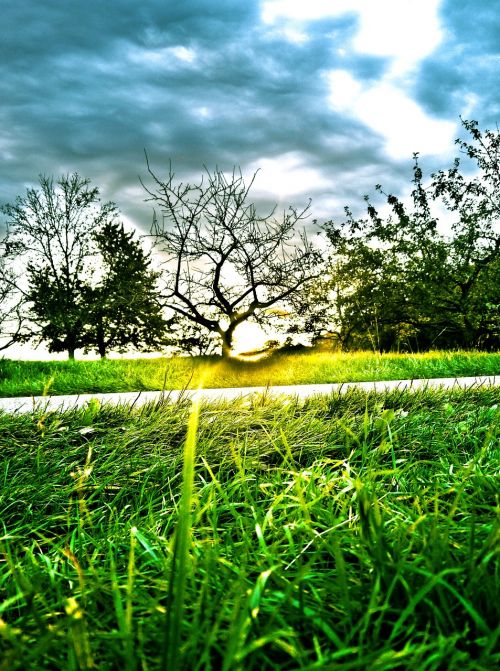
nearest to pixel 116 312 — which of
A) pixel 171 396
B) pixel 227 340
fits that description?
pixel 227 340

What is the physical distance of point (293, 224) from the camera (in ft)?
35.7

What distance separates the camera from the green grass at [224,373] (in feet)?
21.5

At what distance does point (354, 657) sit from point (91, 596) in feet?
→ 2.22

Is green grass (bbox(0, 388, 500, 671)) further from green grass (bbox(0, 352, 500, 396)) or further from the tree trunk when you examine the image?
the tree trunk

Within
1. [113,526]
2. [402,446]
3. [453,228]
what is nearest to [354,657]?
[113,526]

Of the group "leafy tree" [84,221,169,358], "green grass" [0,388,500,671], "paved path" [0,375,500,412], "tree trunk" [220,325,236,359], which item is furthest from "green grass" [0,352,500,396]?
"leafy tree" [84,221,169,358]

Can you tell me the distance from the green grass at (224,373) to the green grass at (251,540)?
8.79 feet

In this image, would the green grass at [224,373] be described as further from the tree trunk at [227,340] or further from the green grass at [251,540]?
the green grass at [251,540]

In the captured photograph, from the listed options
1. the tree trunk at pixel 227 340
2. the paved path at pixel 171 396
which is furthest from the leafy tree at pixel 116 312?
the paved path at pixel 171 396

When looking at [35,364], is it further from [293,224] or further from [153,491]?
[153,491]

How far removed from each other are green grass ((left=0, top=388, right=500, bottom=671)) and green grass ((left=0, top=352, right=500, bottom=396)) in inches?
106

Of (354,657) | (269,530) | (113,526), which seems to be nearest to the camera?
(354,657)

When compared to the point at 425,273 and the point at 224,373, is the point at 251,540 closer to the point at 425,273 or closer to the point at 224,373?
the point at 224,373

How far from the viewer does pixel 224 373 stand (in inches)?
310
